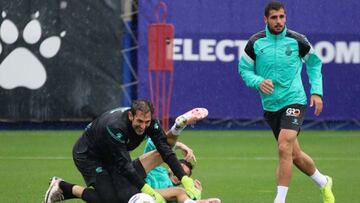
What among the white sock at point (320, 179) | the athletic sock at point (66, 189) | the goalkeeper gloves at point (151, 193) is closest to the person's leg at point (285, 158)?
the white sock at point (320, 179)

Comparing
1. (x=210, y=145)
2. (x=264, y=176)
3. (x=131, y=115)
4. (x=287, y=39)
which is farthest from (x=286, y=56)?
(x=210, y=145)

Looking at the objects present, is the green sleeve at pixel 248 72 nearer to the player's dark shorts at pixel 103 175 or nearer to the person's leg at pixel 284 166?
the person's leg at pixel 284 166

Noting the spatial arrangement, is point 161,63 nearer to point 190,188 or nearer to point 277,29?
point 277,29

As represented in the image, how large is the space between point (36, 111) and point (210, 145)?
393cm

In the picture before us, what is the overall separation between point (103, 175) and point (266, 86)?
1985 millimetres

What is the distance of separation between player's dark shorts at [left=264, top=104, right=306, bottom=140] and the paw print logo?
9.32 metres

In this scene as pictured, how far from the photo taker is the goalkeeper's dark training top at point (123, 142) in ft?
32.9

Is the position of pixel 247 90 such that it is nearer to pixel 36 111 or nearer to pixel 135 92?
pixel 135 92

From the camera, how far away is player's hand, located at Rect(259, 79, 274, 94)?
36.3 ft

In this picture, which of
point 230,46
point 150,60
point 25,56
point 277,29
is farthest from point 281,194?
point 25,56

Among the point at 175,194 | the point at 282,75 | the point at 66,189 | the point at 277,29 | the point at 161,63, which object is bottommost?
the point at 161,63

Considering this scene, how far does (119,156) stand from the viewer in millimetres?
10055

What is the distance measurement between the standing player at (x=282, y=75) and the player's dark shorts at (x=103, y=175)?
159cm

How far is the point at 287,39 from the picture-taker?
37.2ft
